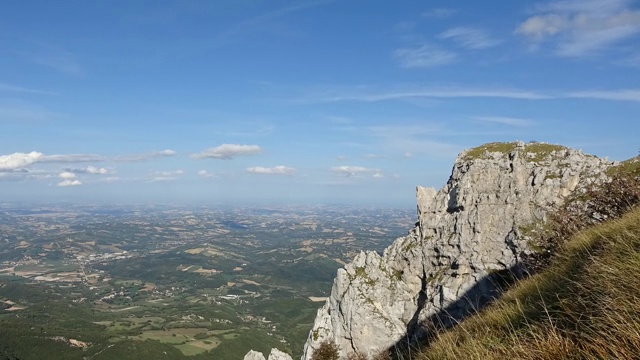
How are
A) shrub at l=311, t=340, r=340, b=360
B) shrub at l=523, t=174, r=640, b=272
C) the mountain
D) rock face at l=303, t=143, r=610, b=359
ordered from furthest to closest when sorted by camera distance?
shrub at l=311, t=340, r=340, b=360, rock face at l=303, t=143, r=610, b=359, the mountain, shrub at l=523, t=174, r=640, b=272

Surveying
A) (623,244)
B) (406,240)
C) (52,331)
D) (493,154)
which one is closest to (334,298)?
(406,240)

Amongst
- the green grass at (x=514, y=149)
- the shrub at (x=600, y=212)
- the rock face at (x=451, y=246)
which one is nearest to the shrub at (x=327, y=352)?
the rock face at (x=451, y=246)

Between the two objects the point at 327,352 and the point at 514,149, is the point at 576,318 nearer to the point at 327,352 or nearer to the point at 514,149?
the point at 327,352

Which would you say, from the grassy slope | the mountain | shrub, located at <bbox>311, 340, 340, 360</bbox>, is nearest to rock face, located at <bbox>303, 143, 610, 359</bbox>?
the mountain

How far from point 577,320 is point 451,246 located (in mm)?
48685

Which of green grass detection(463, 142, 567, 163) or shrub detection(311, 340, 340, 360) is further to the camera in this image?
green grass detection(463, 142, 567, 163)

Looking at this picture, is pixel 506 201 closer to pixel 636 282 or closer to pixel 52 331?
pixel 636 282

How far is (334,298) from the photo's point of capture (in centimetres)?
5575

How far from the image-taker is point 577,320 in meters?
4.59

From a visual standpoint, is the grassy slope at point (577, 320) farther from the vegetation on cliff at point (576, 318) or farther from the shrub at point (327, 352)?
the shrub at point (327, 352)

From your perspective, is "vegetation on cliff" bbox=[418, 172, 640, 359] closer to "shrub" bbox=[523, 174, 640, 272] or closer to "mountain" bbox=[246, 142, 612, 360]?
"shrub" bbox=[523, 174, 640, 272]

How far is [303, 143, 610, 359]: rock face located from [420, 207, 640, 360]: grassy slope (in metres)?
40.4

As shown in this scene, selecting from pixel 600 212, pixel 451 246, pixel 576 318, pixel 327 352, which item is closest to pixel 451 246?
pixel 451 246

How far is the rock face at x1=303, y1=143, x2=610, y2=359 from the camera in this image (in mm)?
47594
